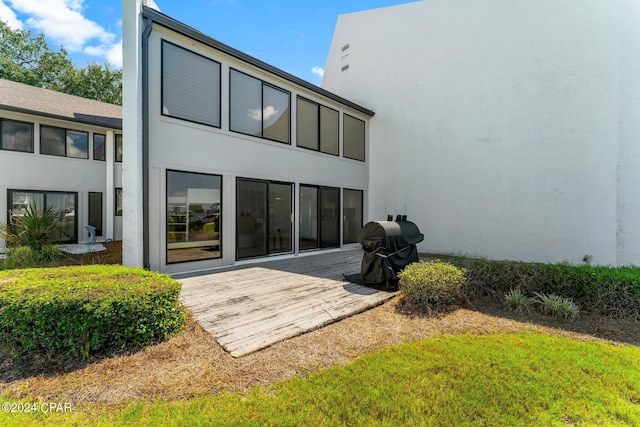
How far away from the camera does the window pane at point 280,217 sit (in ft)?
26.7

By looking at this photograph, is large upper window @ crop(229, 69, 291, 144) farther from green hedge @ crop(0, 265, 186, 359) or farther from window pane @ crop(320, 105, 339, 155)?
green hedge @ crop(0, 265, 186, 359)

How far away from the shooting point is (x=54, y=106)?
11.0 meters

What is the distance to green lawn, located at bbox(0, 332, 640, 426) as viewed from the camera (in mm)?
→ 2129

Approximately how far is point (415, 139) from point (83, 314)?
32.6 ft

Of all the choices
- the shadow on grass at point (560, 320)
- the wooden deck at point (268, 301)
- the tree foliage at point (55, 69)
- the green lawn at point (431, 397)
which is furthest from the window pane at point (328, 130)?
the tree foliage at point (55, 69)

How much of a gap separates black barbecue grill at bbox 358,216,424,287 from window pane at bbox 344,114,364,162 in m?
5.48

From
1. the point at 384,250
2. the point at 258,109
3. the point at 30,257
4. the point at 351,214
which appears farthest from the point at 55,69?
the point at 384,250

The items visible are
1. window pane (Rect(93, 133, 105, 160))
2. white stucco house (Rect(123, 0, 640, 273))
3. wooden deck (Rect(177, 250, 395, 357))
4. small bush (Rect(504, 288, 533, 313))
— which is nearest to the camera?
wooden deck (Rect(177, 250, 395, 357))

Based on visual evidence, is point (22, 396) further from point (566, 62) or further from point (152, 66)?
point (566, 62)

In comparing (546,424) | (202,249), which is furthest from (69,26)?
(546,424)

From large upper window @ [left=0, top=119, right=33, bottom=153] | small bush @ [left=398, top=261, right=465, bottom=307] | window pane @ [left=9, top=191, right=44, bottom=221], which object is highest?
large upper window @ [left=0, top=119, right=33, bottom=153]

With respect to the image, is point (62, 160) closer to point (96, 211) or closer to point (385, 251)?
point (96, 211)

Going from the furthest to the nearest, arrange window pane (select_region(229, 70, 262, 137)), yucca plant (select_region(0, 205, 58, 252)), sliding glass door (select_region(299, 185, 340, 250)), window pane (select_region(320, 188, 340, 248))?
1. window pane (select_region(320, 188, 340, 248))
2. sliding glass door (select_region(299, 185, 340, 250))
3. yucca plant (select_region(0, 205, 58, 252))
4. window pane (select_region(229, 70, 262, 137))

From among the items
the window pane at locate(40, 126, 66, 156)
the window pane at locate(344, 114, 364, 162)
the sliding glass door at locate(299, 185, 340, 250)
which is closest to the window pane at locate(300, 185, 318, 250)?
the sliding glass door at locate(299, 185, 340, 250)
